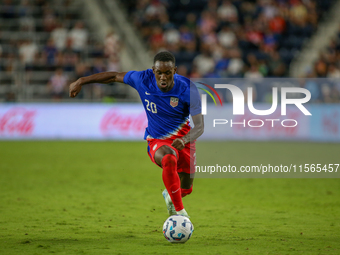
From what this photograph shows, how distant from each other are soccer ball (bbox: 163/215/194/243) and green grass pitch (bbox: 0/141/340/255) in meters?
0.08

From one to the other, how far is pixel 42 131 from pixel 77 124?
4.08ft

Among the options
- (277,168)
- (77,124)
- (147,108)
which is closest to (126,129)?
(77,124)

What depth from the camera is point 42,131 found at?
58.3 ft

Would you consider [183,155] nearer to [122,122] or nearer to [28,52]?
[122,122]

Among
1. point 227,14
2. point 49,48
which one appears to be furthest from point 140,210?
point 227,14

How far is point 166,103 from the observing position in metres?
5.96

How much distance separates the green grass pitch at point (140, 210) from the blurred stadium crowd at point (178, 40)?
6.37 metres

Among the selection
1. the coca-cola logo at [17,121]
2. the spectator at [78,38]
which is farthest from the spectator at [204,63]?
the coca-cola logo at [17,121]

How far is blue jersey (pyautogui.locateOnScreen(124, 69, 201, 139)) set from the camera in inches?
233

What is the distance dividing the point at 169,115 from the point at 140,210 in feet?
6.07

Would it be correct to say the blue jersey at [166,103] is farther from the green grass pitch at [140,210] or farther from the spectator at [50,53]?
the spectator at [50,53]

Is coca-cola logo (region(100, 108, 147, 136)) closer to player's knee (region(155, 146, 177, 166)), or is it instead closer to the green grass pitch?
the green grass pitch

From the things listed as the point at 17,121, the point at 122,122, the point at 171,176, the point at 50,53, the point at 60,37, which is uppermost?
the point at 60,37

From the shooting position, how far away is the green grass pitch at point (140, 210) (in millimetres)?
5172
